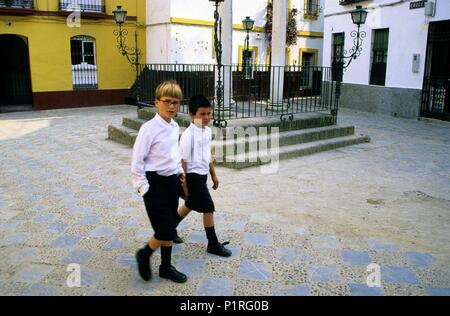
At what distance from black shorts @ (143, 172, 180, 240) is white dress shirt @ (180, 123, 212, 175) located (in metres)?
0.32

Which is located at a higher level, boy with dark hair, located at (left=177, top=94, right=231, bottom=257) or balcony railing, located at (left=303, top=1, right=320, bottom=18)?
balcony railing, located at (left=303, top=1, right=320, bottom=18)

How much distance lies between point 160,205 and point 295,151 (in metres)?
4.85

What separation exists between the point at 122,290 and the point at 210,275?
2.26ft

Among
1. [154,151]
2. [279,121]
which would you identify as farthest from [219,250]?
[279,121]

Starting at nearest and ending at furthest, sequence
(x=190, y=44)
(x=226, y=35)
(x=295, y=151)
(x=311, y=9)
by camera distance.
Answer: (x=295, y=151)
(x=226, y=35)
(x=190, y=44)
(x=311, y=9)

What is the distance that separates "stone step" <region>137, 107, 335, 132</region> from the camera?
7730 millimetres

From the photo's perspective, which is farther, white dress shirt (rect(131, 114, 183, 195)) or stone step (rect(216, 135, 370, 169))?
stone step (rect(216, 135, 370, 169))

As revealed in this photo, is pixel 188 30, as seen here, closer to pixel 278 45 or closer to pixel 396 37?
pixel 278 45

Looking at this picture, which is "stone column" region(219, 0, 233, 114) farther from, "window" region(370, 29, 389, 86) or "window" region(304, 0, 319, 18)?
"window" region(304, 0, 319, 18)

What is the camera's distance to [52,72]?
47.2ft

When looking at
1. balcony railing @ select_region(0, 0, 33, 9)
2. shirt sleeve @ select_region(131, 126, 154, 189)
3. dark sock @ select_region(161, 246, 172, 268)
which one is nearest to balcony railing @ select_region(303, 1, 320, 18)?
balcony railing @ select_region(0, 0, 33, 9)

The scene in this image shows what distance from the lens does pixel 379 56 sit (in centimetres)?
1379
